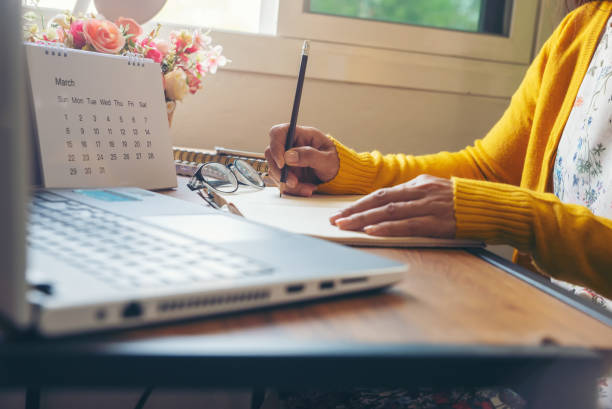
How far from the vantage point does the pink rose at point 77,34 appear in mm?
803

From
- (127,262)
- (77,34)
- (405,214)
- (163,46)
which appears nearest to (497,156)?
(405,214)

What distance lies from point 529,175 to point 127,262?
A: 2.97ft

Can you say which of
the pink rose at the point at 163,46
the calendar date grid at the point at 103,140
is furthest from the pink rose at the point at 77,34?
the calendar date grid at the point at 103,140

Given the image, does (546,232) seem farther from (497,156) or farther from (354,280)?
(497,156)

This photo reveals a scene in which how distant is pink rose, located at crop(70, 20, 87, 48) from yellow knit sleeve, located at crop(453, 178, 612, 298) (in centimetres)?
62

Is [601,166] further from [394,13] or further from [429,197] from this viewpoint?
[394,13]

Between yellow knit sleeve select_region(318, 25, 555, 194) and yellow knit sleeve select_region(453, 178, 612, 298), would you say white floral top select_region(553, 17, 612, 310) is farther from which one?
yellow knit sleeve select_region(453, 178, 612, 298)

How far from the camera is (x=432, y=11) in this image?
1.48m

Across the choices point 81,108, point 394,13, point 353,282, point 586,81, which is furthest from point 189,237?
point 394,13

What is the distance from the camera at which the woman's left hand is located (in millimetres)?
554

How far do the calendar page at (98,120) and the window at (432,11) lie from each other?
799 mm

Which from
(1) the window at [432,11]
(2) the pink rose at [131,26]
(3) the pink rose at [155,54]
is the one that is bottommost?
(3) the pink rose at [155,54]

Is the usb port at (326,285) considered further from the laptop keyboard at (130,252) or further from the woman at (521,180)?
the woman at (521,180)

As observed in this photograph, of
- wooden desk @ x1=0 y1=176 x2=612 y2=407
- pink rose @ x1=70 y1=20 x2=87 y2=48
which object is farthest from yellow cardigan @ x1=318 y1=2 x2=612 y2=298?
pink rose @ x1=70 y1=20 x2=87 y2=48
